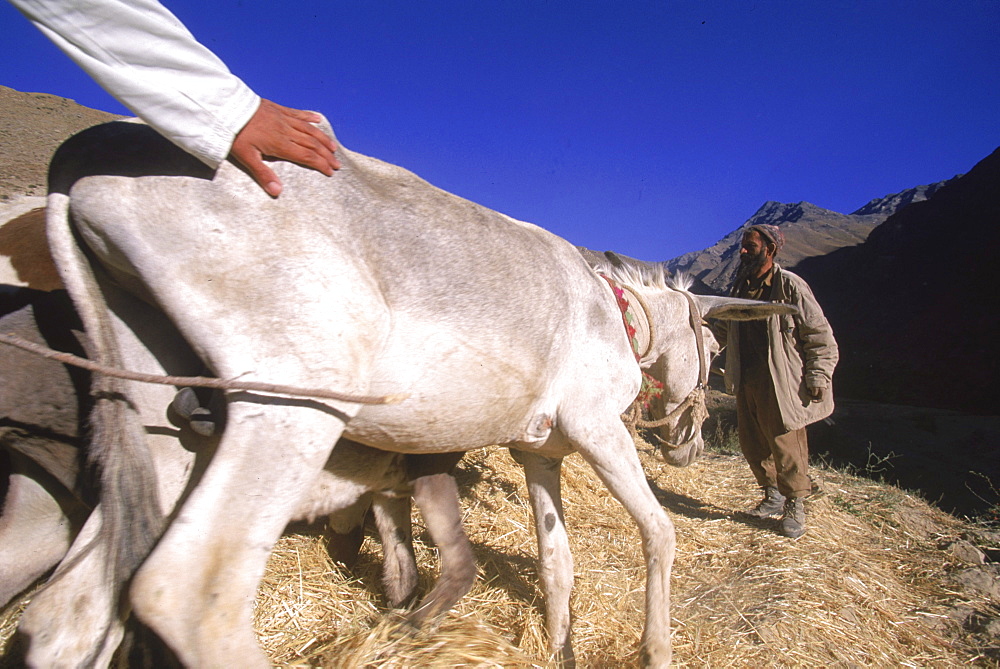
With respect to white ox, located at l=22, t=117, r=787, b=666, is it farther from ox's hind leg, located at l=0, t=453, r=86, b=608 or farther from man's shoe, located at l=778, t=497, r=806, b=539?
man's shoe, located at l=778, t=497, r=806, b=539

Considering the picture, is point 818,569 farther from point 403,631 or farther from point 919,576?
point 403,631

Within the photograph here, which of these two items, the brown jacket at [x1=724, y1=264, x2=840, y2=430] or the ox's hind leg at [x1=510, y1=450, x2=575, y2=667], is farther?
the brown jacket at [x1=724, y1=264, x2=840, y2=430]

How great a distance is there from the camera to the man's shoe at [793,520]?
4230mm

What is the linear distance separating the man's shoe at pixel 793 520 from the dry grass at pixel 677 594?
0.09 m

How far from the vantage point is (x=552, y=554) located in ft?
9.23

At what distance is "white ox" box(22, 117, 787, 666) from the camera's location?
1467 millimetres

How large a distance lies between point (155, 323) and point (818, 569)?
4355 millimetres

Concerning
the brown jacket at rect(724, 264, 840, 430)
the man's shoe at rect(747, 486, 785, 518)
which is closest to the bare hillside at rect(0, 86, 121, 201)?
the brown jacket at rect(724, 264, 840, 430)

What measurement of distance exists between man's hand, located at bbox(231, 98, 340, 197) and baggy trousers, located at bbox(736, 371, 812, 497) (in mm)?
Result: 3985

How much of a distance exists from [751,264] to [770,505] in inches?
86.7

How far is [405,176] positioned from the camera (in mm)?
2109

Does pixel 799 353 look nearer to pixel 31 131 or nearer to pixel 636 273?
pixel 636 273

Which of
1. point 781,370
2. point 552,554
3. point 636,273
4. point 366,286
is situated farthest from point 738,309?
point 366,286

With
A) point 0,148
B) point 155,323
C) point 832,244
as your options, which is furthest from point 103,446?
point 832,244
